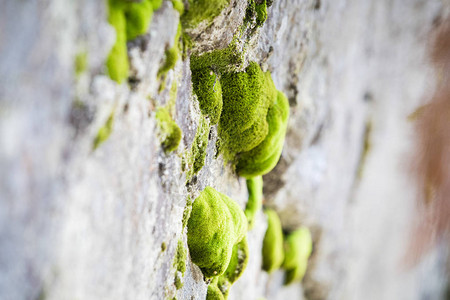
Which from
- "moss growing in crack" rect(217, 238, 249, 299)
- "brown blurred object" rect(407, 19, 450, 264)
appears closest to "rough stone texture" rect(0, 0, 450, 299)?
"moss growing in crack" rect(217, 238, 249, 299)

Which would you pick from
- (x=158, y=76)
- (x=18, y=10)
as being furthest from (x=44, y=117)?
(x=158, y=76)

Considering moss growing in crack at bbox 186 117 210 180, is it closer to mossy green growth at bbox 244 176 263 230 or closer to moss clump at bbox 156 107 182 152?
moss clump at bbox 156 107 182 152

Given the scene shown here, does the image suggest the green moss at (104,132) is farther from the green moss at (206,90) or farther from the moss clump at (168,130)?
the green moss at (206,90)

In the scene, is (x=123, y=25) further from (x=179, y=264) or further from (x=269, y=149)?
(x=269, y=149)

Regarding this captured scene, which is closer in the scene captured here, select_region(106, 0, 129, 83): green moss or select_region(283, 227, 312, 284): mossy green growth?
select_region(106, 0, 129, 83): green moss

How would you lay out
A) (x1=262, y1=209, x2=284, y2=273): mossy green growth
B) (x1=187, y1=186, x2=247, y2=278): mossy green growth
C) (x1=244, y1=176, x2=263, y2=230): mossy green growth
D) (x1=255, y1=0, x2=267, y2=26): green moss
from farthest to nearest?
1. (x1=262, y1=209, x2=284, y2=273): mossy green growth
2. (x1=244, y1=176, x2=263, y2=230): mossy green growth
3. (x1=255, y1=0, x2=267, y2=26): green moss
4. (x1=187, y1=186, x2=247, y2=278): mossy green growth

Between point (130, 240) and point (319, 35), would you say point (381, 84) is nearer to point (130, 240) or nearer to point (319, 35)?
point (319, 35)
